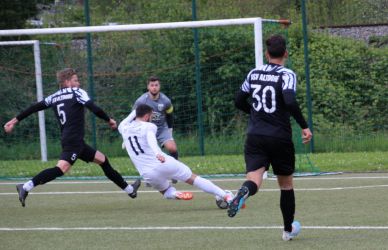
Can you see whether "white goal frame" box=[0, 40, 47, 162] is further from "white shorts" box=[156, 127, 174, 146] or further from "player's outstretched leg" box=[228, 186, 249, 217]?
"player's outstretched leg" box=[228, 186, 249, 217]

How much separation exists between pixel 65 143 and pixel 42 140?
6.98m

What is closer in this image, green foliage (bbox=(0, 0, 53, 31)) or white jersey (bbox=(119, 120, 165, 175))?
white jersey (bbox=(119, 120, 165, 175))

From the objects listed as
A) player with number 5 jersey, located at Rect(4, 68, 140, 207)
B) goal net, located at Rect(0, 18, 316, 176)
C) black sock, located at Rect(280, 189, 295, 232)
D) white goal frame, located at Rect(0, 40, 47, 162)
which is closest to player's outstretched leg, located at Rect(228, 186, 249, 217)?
black sock, located at Rect(280, 189, 295, 232)

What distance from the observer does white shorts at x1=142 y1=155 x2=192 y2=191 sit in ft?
37.1

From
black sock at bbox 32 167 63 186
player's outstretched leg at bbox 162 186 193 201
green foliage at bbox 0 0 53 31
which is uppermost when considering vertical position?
green foliage at bbox 0 0 53 31

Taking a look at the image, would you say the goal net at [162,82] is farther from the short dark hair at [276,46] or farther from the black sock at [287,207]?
the short dark hair at [276,46]

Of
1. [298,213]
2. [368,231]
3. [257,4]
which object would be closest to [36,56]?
[257,4]

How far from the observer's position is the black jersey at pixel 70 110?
472 inches

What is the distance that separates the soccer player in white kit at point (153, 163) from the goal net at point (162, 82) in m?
7.01

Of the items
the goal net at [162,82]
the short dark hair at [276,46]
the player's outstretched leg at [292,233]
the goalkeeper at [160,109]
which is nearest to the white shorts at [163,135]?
the goalkeeper at [160,109]

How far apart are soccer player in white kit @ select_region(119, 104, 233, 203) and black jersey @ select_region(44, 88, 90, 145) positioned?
632 millimetres

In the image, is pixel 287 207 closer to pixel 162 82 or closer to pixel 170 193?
pixel 170 193

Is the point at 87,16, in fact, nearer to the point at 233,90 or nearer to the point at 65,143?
the point at 233,90

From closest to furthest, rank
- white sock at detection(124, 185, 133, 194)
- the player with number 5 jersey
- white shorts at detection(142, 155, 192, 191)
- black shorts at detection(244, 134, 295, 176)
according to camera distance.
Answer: black shorts at detection(244, 134, 295, 176) → white shorts at detection(142, 155, 192, 191) → the player with number 5 jersey → white sock at detection(124, 185, 133, 194)
